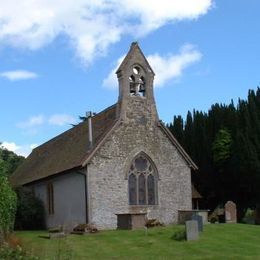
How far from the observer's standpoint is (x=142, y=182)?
37.0 m

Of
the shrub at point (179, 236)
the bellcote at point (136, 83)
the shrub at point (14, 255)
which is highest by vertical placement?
the bellcote at point (136, 83)

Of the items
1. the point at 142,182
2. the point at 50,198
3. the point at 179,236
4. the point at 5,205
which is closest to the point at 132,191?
the point at 142,182

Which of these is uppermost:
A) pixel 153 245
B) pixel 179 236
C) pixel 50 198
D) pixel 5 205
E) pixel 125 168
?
pixel 125 168

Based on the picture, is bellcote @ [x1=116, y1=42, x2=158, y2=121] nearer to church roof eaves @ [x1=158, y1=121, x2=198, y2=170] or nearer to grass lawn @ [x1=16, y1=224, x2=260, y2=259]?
church roof eaves @ [x1=158, y1=121, x2=198, y2=170]

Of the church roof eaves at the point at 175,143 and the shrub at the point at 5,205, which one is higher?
the church roof eaves at the point at 175,143

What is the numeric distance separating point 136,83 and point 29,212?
12.0m

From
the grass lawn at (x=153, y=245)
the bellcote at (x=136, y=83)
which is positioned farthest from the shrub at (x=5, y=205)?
the bellcote at (x=136, y=83)

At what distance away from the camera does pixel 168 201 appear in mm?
37688

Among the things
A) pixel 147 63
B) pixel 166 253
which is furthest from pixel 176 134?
pixel 166 253

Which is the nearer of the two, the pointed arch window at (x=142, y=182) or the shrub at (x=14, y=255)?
the shrub at (x=14, y=255)

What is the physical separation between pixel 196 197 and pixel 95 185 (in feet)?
33.3

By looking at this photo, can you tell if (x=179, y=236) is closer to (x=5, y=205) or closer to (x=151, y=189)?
(x=5, y=205)

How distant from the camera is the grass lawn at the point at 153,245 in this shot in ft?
70.1

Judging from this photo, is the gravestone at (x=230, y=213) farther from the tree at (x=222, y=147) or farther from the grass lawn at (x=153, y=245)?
the tree at (x=222, y=147)
